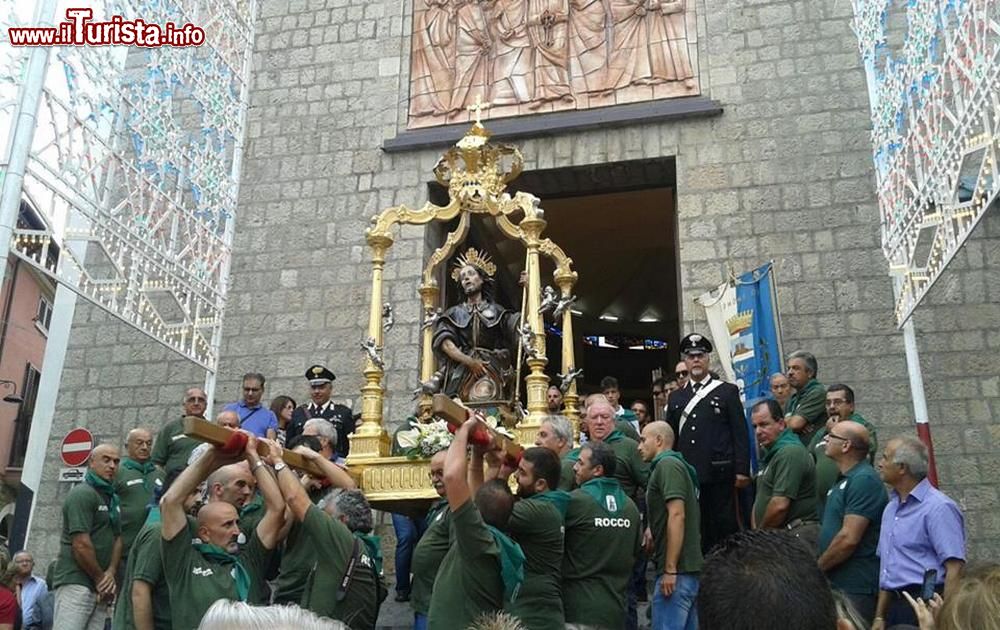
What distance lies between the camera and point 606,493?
15.6 ft

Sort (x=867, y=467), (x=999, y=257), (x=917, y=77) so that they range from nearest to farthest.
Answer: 1. (x=867, y=467)
2. (x=917, y=77)
3. (x=999, y=257)

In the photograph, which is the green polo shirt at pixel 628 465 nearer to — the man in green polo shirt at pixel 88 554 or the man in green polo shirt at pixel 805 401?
the man in green polo shirt at pixel 805 401

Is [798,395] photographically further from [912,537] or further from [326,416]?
[326,416]

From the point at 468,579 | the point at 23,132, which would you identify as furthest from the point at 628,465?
the point at 23,132

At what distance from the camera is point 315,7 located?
12.5 meters

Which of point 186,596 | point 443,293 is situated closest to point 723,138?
point 443,293

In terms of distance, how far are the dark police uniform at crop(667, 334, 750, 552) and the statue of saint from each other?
180cm

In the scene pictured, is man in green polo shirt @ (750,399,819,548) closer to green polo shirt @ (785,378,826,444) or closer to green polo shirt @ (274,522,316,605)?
green polo shirt @ (785,378,826,444)

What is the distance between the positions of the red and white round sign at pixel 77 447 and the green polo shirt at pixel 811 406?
7737 mm

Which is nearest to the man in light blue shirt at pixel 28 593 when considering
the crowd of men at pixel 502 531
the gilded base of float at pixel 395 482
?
the crowd of men at pixel 502 531

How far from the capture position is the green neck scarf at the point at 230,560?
3.96 m

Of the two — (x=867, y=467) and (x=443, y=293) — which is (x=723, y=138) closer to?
(x=443, y=293)

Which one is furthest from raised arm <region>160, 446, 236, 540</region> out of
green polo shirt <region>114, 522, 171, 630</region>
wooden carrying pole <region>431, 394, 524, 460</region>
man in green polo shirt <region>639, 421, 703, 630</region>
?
man in green polo shirt <region>639, 421, 703, 630</region>

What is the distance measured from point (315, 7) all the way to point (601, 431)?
8570 mm
